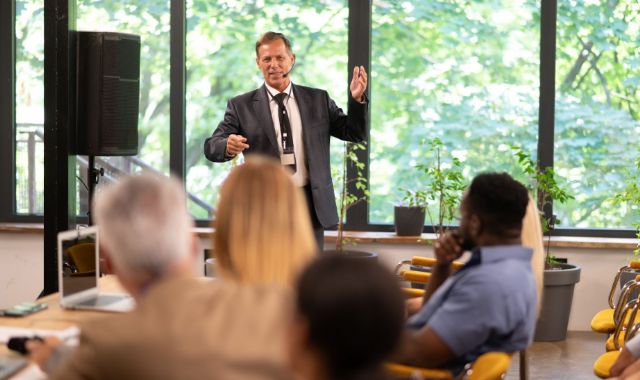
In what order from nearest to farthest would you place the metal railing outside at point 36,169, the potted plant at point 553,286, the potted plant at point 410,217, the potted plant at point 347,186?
1. the potted plant at point 553,286
2. the potted plant at point 347,186
3. the potted plant at point 410,217
4. the metal railing outside at point 36,169

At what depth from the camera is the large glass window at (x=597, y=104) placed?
22.2 ft

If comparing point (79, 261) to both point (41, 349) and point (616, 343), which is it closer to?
point (41, 349)

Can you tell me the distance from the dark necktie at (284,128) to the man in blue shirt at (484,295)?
1.99 metres

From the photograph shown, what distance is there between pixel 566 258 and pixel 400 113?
1487mm

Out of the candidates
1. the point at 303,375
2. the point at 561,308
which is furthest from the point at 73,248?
the point at 561,308

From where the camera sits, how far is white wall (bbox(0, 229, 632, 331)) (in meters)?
6.54

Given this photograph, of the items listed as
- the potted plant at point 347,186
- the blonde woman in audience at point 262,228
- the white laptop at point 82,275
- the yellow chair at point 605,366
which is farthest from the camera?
the potted plant at point 347,186

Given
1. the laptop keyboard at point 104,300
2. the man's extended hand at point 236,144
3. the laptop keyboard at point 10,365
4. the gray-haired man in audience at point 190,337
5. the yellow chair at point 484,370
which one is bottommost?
the yellow chair at point 484,370

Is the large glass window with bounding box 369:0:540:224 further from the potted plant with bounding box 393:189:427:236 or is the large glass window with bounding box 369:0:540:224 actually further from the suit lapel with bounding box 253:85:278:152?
the suit lapel with bounding box 253:85:278:152

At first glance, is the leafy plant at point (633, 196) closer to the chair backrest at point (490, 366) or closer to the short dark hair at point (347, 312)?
the chair backrest at point (490, 366)

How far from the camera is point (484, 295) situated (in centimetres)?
284

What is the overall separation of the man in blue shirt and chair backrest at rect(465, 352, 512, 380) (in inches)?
5.2

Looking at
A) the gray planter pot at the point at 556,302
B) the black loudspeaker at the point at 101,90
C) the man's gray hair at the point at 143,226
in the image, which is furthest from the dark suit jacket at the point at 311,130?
the man's gray hair at the point at 143,226

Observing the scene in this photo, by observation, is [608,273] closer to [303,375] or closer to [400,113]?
[400,113]
